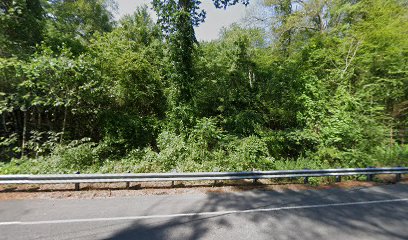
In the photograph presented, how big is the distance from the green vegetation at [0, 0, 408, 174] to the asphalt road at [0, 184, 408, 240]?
1.92 m

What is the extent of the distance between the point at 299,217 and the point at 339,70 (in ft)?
29.6

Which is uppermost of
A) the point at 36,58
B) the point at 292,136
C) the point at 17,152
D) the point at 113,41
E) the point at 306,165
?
the point at 113,41

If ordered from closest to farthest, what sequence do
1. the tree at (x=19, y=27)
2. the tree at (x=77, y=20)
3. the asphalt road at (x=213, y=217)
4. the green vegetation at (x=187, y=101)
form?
the asphalt road at (x=213, y=217), the green vegetation at (x=187, y=101), the tree at (x=19, y=27), the tree at (x=77, y=20)

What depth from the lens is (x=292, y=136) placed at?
927 centimetres

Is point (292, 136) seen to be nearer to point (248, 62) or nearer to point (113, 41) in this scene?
point (248, 62)

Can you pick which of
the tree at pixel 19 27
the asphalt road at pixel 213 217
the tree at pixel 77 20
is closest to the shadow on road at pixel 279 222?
the asphalt road at pixel 213 217

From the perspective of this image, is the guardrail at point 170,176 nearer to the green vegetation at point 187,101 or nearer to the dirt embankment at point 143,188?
the dirt embankment at point 143,188

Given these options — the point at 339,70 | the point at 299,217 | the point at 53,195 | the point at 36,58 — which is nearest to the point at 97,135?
the point at 36,58

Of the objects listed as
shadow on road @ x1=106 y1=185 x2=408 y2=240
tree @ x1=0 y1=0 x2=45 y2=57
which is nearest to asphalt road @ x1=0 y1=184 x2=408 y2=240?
shadow on road @ x1=106 y1=185 x2=408 y2=240

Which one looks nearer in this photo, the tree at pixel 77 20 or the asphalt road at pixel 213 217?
the asphalt road at pixel 213 217

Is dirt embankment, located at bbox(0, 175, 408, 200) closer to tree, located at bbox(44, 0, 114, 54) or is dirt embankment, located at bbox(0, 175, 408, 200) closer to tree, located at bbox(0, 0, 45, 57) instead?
tree, located at bbox(0, 0, 45, 57)

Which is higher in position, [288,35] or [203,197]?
[288,35]

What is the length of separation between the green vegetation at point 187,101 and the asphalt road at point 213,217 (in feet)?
6.31

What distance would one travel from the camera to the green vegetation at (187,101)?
7.46 meters
